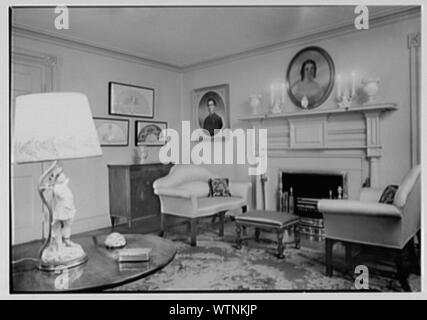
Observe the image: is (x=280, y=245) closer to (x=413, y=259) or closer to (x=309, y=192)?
(x=309, y=192)

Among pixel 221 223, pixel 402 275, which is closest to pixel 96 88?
pixel 221 223

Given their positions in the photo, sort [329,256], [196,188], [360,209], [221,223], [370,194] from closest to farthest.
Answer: [360,209]
[329,256]
[370,194]
[196,188]
[221,223]

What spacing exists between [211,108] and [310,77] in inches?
24.4

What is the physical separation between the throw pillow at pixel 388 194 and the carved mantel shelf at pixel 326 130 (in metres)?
0.15

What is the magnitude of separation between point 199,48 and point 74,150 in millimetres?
1242

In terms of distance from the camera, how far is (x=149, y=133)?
5.98ft

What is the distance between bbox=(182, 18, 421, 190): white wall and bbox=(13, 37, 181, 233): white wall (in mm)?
141

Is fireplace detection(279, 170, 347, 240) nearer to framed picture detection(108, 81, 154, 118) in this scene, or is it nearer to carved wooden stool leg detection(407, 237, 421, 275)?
carved wooden stool leg detection(407, 237, 421, 275)

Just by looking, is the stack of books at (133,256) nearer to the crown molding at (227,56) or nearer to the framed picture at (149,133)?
the framed picture at (149,133)

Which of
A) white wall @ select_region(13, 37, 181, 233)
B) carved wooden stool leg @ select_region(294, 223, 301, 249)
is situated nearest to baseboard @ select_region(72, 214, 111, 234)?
white wall @ select_region(13, 37, 181, 233)

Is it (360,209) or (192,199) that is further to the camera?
(192,199)

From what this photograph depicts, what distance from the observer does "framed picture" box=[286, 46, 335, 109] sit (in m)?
1.65
